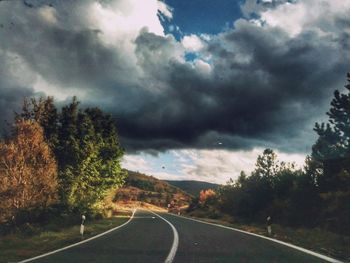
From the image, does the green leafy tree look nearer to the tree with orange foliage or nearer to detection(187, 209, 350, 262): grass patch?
the tree with orange foliage

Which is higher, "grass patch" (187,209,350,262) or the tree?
the tree

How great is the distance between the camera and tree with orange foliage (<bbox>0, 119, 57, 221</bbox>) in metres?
28.2

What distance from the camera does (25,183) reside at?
28453mm

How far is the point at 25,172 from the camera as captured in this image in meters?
28.6

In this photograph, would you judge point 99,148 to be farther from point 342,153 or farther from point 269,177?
point 342,153

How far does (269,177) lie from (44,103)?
2841 cm

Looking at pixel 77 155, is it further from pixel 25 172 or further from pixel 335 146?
pixel 335 146

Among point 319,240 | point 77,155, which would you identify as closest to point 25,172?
point 77,155

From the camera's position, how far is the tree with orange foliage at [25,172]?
28.2m

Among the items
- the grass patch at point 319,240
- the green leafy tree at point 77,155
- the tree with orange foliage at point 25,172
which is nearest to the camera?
the grass patch at point 319,240

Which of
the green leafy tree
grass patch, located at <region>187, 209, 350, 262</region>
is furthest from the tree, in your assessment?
the green leafy tree

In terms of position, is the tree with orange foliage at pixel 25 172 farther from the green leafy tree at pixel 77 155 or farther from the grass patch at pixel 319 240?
the grass patch at pixel 319 240

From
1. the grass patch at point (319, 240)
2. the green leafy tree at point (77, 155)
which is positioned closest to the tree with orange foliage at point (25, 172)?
the green leafy tree at point (77, 155)

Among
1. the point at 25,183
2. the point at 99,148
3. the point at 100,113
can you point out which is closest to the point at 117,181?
the point at 99,148
